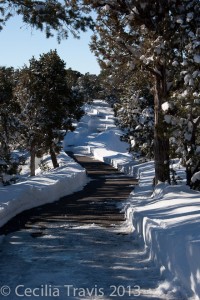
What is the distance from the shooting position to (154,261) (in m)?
7.57

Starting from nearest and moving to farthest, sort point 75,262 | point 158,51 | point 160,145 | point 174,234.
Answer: point 174,234 → point 75,262 → point 158,51 → point 160,145

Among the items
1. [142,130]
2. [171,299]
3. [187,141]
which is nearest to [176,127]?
[187,141]

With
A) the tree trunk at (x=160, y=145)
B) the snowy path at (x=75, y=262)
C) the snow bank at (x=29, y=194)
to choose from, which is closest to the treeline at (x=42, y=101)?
the snow bank at (x=29, y=194)

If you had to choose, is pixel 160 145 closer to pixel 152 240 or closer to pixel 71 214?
pixel 71 214

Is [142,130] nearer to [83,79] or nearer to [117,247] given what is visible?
[117,247]

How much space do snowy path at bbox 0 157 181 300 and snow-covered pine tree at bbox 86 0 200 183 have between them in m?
3.52

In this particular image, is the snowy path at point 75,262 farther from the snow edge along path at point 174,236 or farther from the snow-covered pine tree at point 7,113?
the snow-covered pine tree at point 7,113

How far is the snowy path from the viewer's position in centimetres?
609

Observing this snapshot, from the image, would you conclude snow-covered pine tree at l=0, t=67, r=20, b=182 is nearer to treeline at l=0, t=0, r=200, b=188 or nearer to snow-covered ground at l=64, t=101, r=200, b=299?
treeline at l=0, t=0, r=200, b=188

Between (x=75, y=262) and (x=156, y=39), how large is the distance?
7622 millimetres

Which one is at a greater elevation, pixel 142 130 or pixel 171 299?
pixel 142 130

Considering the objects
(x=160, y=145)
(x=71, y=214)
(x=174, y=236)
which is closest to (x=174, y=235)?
(x=174, y=236)

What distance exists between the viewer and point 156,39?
12516mm

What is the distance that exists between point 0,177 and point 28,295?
16.2 m
